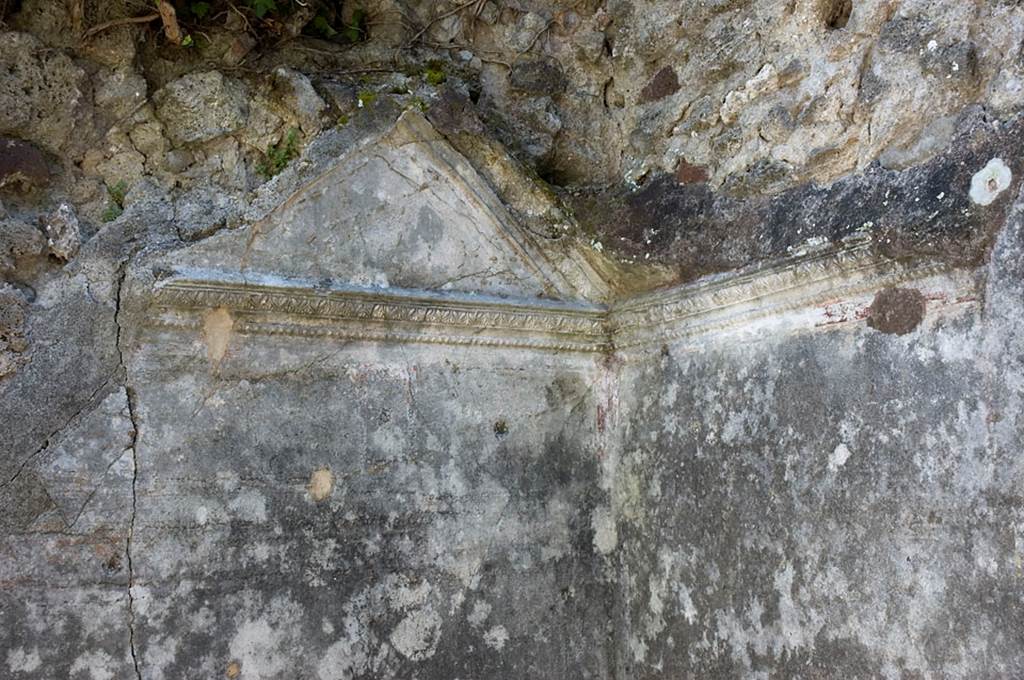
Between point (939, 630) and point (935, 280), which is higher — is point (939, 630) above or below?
below

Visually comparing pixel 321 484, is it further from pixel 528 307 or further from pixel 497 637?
pixel 528 307

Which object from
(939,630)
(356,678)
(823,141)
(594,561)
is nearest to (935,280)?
(823,141)

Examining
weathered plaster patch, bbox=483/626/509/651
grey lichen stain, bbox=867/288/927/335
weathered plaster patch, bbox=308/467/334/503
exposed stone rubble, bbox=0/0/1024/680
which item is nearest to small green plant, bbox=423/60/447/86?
exposed stone rubble, bbox=0/0/1024/680

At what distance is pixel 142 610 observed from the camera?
2789 millimetres

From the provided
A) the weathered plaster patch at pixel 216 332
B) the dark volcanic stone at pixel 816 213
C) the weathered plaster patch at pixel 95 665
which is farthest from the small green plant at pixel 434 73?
the weathered plaster patch at pixel 95 665

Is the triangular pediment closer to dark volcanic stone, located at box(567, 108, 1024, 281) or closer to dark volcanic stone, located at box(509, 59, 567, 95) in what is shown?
dark volcanic stone, located at box(567, 108, 1024, 281)

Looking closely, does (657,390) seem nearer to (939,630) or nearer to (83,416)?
(939,630)

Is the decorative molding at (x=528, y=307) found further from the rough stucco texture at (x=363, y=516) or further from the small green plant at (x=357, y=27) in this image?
the small green plant at (x=357, y=27)

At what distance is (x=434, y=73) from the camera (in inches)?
142

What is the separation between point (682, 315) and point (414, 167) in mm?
1173

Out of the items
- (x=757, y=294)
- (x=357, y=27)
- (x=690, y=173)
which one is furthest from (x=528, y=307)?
(x=357, y=27)

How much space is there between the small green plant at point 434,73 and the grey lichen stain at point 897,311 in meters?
1.95

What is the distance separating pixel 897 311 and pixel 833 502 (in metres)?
0.61

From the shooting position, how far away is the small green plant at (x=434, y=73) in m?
3.59
